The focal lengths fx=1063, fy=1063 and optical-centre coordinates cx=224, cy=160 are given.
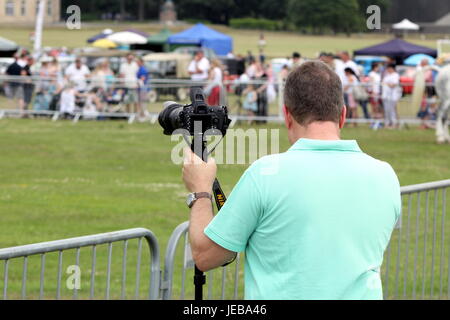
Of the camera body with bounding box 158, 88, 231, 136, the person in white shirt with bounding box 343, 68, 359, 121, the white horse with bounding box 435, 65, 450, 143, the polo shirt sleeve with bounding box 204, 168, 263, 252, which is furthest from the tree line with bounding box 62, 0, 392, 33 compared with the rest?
the polo shirt sleeve with bounding box 204, 168, 263, 252

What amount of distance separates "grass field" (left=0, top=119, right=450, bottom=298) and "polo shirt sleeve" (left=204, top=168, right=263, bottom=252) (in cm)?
268

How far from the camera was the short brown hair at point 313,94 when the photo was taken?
12.3 feet

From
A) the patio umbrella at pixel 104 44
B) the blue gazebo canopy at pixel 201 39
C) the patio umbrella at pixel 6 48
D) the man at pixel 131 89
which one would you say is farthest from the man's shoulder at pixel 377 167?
the patio umbrella at pixel 104 44

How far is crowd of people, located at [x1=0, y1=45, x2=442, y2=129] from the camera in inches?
1016

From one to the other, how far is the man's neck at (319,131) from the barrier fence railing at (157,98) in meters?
21.4

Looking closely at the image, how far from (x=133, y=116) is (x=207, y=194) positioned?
23.6 meters

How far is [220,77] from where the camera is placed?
2664 centimetres

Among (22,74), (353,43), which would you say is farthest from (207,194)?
(353,43)

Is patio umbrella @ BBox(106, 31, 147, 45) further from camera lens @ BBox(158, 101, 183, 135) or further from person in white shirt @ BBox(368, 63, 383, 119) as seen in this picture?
camera lens @ BBox(158, 101, 183, 135)

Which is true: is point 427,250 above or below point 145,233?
below

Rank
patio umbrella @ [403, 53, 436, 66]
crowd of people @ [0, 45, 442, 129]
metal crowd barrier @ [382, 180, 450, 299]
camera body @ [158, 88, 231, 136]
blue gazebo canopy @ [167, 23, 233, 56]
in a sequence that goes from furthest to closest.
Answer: blue gazebo canopy @ [167, 23, 233, 56] < patio umbrella @ [403, 53, 436, 66] < crowd of people @ [0, 45, 442, 129] < metal crowd barrier @ [382, 180, 450, 299] < camera body @ [158, 88, 231, 136]

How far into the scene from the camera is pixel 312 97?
12.3 ft

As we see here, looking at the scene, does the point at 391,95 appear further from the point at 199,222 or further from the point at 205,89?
the point at 199,222
